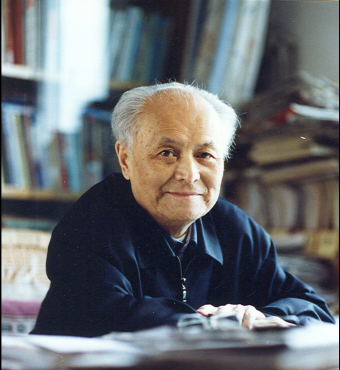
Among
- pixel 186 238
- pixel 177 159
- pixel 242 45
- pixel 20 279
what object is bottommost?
pixel 20 279

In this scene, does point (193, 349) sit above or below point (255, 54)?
below

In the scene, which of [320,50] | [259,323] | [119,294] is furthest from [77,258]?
[320,50]

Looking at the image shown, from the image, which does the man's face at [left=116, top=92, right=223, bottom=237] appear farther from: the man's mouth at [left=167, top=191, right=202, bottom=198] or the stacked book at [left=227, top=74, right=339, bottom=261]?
the stacked book at [left=227, top=74, right=339, bottom=261]

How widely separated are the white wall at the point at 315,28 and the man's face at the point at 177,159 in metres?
0.28

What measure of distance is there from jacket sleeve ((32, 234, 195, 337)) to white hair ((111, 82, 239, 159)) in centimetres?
14

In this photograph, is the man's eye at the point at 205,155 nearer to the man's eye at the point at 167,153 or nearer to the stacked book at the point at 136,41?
the man's eye at the point at 167,153

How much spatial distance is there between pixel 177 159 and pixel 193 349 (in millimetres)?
208

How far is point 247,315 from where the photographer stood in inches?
17.3

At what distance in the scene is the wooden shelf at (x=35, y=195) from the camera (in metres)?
0.58

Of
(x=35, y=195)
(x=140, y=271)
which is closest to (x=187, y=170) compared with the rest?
(x=140, y=271)

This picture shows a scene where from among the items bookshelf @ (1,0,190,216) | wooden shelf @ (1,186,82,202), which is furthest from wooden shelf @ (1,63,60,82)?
wooden shelf @ (1,186,82,202)

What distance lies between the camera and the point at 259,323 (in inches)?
17.2

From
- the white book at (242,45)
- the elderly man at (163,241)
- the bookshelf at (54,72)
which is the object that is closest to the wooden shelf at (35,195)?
the bookshelf at (54,72)

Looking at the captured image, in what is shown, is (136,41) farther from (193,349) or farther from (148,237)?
(193,349)
